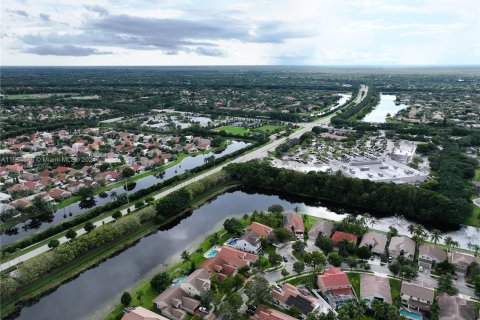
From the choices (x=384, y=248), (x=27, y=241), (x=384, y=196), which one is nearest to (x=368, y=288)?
(x=384, y=248)

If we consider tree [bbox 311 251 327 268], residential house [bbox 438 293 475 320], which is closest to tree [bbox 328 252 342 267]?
tree [bbox 311 251 327 268]

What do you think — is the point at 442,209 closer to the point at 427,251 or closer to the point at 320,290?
the point at 427,251

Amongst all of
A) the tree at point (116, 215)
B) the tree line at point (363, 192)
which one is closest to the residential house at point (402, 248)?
the tree line at point (363, 192)

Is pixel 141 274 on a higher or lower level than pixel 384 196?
lower

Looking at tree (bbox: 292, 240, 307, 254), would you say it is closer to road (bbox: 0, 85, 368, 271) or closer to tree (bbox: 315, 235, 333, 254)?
tree (bbox: 315, 235, 333, 254)

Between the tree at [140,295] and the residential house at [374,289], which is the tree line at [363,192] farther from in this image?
the tree at [140,295]
